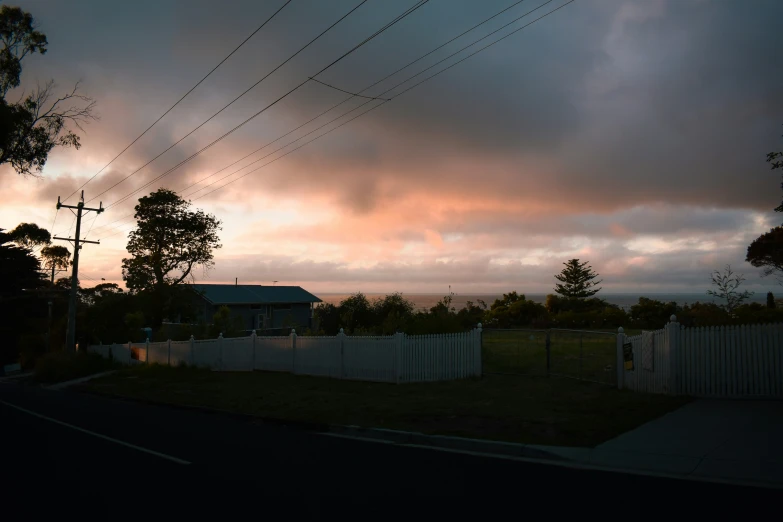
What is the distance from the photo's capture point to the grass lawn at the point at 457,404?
409 inches

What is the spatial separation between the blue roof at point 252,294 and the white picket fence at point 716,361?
4326cm

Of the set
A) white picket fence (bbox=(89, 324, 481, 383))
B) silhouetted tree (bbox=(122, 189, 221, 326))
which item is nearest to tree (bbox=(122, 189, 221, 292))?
silhouetted tree (bbox=(122, 189, 221, 326))

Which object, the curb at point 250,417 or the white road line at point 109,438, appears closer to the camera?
the white road line at point 109,438

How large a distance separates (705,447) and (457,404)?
5.64m

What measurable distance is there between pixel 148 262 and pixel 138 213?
4114 mm

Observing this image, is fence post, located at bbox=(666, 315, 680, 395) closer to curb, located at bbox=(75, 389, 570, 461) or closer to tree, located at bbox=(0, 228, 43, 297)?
curb, located at bbox=(75, 389, 570, 461)

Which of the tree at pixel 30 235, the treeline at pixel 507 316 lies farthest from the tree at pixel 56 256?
the treeline at pixel 507 316

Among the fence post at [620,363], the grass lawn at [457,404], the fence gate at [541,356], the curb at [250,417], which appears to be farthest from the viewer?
the fence gate at [541,356]

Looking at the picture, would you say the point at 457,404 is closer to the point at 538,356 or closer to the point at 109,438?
the point at 109,438

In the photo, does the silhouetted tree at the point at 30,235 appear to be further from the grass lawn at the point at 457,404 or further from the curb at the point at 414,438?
the curb at the point at 414,438

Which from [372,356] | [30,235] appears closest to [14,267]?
[30,235]

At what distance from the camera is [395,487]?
7.26 meters

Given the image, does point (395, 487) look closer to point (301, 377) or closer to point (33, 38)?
point (301, 377)

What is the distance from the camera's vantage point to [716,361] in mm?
12859
